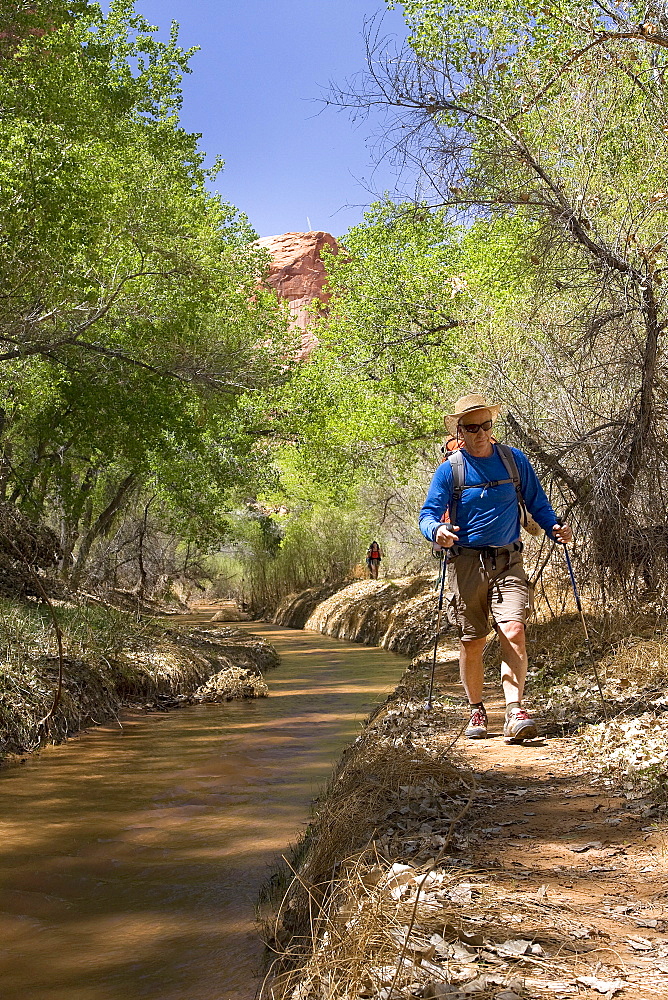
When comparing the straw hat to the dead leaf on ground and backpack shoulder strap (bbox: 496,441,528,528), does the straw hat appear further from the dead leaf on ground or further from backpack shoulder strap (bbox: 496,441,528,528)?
the dead leaf on ground

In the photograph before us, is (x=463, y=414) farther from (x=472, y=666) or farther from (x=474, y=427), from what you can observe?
(x=472, y=666)

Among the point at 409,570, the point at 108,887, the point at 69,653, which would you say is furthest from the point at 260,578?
the point at 108,887

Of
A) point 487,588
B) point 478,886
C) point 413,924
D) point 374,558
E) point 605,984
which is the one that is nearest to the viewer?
point 605,984

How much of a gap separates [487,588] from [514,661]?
534 mm

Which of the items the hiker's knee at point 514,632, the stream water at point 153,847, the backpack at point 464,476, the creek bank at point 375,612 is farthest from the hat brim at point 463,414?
the creek bank at point 375,612

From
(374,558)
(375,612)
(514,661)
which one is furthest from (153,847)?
(374,558)

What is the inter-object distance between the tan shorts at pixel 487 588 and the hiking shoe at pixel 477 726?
0.50 m

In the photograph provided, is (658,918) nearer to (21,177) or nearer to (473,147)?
(473,147)

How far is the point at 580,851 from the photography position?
152 inches

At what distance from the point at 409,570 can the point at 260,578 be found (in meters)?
6.64

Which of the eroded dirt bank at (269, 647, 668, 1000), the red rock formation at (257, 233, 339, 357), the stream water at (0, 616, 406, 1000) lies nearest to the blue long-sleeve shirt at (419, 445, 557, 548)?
the eroded dirt bank at (269, 647, 668, 1000)

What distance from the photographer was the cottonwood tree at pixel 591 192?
7289 mm

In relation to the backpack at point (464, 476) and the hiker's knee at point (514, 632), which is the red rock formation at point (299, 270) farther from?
the hiker's knee at point (514, 632)

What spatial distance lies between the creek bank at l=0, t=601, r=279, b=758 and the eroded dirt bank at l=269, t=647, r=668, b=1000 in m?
4.24
